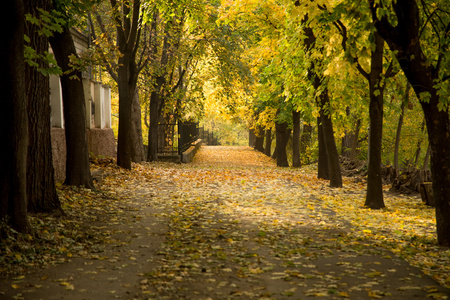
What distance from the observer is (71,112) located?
11000 millimetres

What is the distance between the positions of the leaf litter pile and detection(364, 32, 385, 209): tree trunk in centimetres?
47

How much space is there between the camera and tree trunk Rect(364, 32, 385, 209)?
11086 millimetres

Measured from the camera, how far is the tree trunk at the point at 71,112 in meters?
11.0

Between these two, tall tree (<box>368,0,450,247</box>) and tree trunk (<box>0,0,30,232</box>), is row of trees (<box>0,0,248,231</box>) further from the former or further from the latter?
tall tree (<box>368,0,450,247</box>)

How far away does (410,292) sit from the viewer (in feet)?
16.5

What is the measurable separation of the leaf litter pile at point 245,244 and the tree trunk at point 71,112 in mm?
590

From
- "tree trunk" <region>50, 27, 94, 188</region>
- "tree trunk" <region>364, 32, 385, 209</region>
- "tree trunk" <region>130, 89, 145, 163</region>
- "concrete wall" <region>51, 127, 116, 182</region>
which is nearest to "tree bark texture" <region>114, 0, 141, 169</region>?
"concrete wall" <region>51, 127, 116, 182</region>

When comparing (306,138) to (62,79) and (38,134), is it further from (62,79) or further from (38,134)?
(38,134)

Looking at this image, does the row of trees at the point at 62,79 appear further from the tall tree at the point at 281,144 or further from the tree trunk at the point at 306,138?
the tree trunk at the point at 306,138

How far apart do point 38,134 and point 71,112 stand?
3.27 m

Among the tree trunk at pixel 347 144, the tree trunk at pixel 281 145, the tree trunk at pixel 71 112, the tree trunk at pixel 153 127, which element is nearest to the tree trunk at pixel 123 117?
the tree trunk at pixel 71 112

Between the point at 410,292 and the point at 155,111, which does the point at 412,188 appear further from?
the point at 155,111

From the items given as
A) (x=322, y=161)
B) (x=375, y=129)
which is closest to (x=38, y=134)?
(x=375, y=129)

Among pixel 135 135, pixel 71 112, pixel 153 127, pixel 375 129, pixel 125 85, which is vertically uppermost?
pixel 125 85
